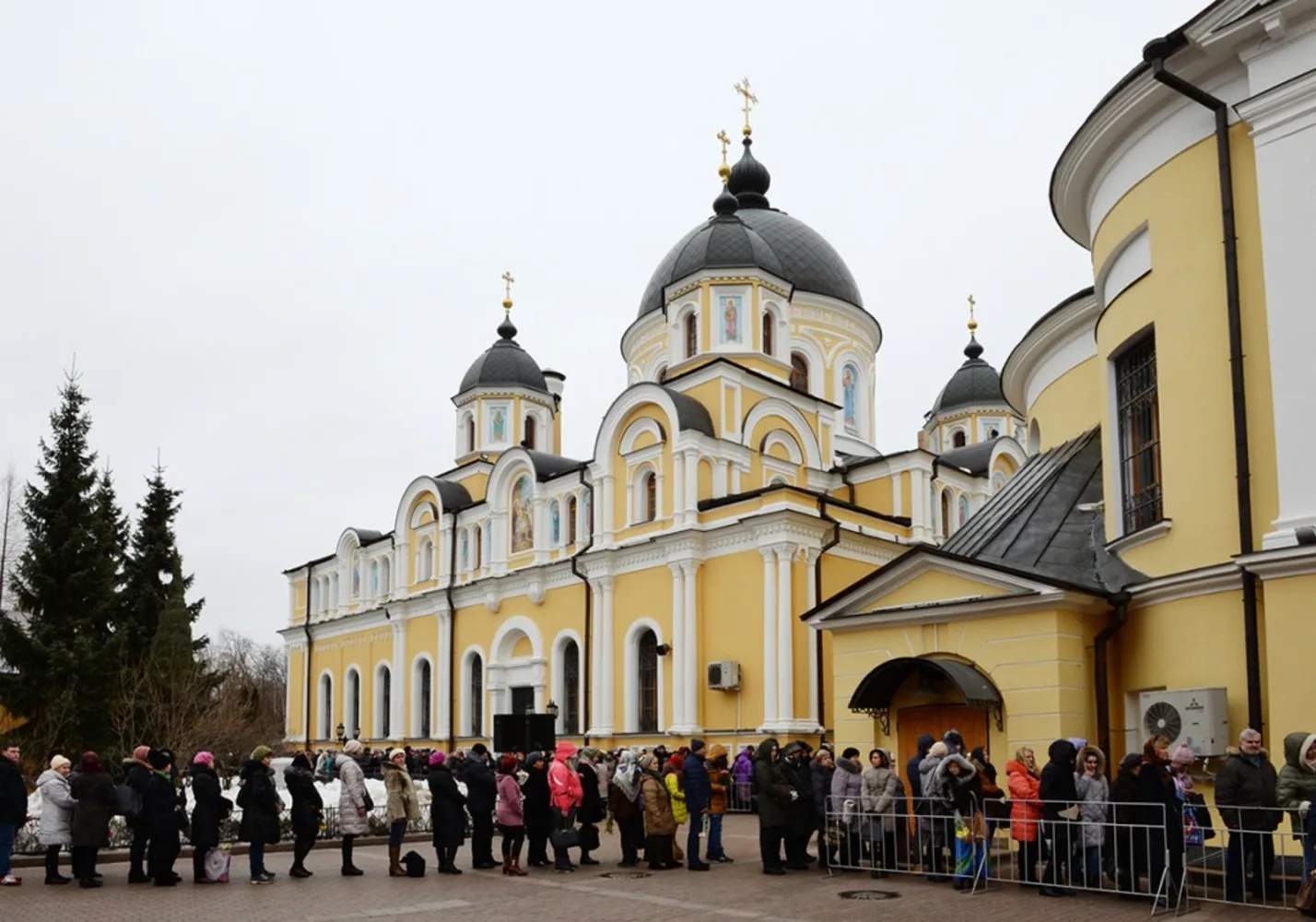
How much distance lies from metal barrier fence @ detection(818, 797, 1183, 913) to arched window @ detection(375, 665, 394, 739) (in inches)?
1252

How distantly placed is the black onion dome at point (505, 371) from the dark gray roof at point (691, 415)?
14.3 metres

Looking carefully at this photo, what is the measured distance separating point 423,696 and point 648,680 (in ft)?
40.7

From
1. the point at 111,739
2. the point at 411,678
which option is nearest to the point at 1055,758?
the point at 111,739

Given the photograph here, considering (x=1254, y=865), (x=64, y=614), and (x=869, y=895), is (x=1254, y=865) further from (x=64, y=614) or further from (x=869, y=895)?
(x=64, y=614)

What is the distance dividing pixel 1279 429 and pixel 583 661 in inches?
948

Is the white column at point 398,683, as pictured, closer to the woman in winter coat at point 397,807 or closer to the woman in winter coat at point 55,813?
the woman in winter coat at point 397,807

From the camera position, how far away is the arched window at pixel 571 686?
34906mm

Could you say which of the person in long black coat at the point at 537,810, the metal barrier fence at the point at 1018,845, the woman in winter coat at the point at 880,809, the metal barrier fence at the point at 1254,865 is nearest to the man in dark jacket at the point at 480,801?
the person in long black coat at the point at 537,810

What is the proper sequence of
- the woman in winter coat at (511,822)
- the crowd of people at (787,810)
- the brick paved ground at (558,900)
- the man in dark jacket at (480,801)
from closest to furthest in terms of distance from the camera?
the crowd of people at (787,810), the brick paved ground at (558,900), the woman in winter coat at (511,822), the man in dark jacket at (480,801)

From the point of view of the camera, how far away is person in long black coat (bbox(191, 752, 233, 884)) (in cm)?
1378

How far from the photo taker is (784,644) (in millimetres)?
28953

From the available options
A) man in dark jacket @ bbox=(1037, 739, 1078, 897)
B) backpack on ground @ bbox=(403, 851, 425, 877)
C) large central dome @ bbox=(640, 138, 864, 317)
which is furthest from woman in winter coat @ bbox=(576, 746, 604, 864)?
large central dome @ bbox=(640, 138, 864, 317)

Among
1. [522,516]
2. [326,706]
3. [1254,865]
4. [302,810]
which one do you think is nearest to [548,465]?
[522,516]

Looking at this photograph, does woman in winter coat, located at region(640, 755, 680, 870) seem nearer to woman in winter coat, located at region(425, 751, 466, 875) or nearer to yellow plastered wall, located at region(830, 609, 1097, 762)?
woman in winter coat, located at region(425, 751, 466, 875)
